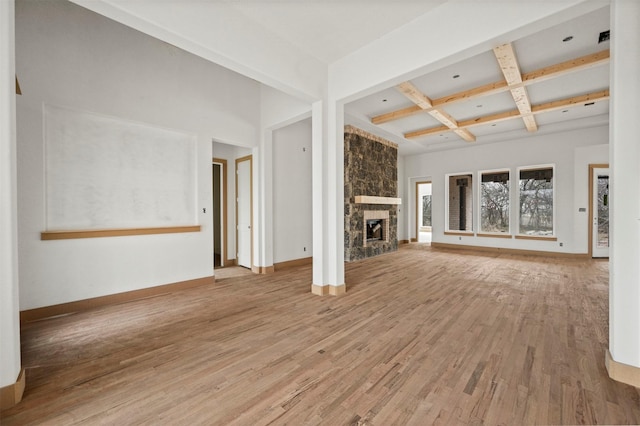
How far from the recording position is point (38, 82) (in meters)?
2.88

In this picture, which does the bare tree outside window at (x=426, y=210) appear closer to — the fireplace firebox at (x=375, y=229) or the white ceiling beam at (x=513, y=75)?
the fireplace firebox at (x=375, y=229)

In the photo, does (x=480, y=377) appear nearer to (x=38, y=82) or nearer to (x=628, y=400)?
(x=628, y=400)

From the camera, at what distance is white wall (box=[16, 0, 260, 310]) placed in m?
2.82

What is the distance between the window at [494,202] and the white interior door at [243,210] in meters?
6.63

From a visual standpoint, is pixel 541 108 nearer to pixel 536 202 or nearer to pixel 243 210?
pixel 536 202

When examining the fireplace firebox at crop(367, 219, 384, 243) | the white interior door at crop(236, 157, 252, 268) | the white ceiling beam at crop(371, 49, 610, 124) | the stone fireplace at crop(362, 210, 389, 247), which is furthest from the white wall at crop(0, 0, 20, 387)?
the fireplace firebox at crop(367, 219, 384, 243)

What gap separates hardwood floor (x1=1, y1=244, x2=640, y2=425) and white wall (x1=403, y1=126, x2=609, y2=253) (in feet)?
11.7

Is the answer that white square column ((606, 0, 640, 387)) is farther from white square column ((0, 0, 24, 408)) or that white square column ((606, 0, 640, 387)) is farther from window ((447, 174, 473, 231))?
window ((447, 174, 473, 231))

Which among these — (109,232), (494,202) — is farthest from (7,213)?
(494,202)

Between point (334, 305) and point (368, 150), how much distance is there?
461 centimetres

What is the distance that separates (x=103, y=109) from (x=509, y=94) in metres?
6.29

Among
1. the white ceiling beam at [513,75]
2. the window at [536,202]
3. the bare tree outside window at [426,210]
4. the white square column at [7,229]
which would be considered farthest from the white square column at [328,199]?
the bare tree outside window at [426,210]

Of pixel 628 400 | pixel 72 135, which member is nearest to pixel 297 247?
pixel 72 135

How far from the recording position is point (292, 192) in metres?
5.61
